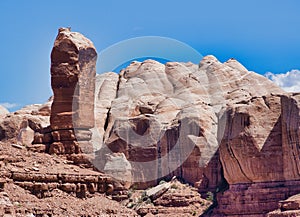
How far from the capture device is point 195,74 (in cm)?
10562

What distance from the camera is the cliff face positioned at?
61469 mm

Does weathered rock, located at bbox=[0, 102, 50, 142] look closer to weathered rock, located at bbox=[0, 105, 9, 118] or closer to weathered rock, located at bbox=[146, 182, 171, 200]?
weathered rock, located at bbox=[146, 182, 171, 200]

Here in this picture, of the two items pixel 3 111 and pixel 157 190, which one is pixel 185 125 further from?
Result: pixel 3 111

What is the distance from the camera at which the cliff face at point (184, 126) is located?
6147 cm

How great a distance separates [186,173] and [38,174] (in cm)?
3984

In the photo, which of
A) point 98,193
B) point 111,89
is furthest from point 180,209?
point 98,193

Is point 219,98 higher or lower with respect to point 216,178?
higher

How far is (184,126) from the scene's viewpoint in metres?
89.9

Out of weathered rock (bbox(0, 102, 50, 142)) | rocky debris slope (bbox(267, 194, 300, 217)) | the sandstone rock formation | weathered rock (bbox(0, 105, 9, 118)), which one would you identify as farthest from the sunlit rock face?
weathered rock (bbox(0, 105, 9, 118))

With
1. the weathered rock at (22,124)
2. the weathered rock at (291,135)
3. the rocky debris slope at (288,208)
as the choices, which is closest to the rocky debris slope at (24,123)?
the weathered rock at (22,124)

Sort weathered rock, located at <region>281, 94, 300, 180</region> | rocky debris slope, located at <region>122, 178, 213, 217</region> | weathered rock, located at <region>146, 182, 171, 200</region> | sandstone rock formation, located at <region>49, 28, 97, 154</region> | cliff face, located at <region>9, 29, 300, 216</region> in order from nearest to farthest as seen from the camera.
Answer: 1. sandstone rock formation, located at <region>49, 28, 97, 154</region>
2. cliff face, located at <region>9, 29, 300, 216</region>
3. weathered rock, located at <region>281, 94, 300, 180</region>
4. rocky debris slope, located at <region>122, 178, 213, 217</region>
5. weathered rock, located at <region>146, 182, 171, 200</region>

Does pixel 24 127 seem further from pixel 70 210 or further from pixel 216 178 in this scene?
pixel 70 210

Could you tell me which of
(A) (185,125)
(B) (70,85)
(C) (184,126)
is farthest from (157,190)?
(B) (70,85)

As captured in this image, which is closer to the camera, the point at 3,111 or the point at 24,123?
the point at 24,123
